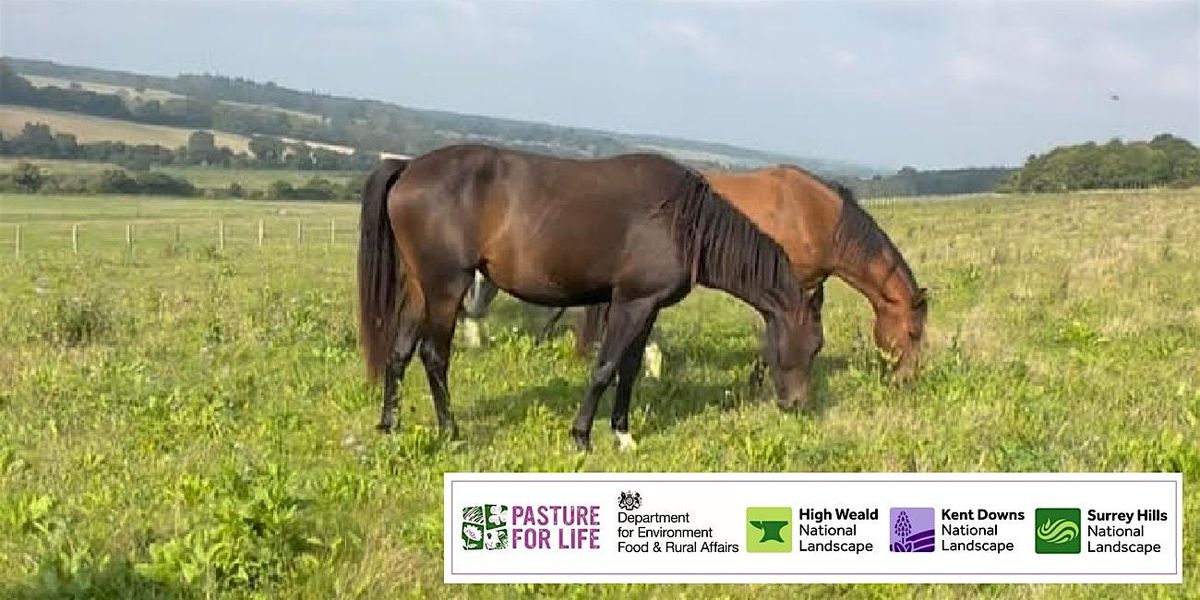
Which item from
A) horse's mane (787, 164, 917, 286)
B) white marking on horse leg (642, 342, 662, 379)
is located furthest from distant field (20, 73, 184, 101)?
horse's mane (787, 164, 917, 286)

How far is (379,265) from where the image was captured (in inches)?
291

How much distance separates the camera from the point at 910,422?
726 centimetres

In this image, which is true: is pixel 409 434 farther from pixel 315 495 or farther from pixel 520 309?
pixel 520 309

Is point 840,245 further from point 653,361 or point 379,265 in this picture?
point 379,265

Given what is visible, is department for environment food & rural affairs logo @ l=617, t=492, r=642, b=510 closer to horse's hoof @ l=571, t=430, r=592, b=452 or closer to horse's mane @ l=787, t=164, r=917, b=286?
horse's hoof @ l=571, t=430, r=592, b=452

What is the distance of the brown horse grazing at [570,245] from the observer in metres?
6.88

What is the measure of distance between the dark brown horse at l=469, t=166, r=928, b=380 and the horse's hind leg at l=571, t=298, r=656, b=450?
1.96m

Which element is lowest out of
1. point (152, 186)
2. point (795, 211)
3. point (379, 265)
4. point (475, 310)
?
point (152, 186)

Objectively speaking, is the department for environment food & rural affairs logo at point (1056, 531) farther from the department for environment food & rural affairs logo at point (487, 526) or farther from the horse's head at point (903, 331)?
the horse's head at point (903, 331)

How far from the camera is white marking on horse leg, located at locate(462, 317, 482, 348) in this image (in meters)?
10.1

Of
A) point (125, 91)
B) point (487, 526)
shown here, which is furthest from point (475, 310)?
point (125, 91)

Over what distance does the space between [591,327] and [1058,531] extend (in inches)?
193

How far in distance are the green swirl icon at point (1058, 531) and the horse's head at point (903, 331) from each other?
4.05m

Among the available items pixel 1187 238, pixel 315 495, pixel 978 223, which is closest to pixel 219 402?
pixel 315 495
